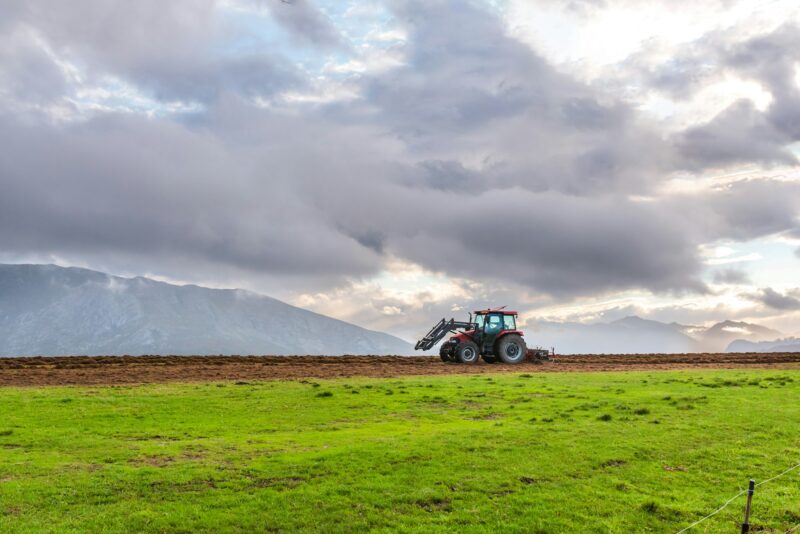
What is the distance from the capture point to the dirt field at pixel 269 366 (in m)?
42.5

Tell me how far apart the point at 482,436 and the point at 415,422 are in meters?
4.69

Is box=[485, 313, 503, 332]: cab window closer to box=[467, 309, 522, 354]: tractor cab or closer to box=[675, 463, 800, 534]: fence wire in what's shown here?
box=[467, 309, 522, 354]: tractor cab

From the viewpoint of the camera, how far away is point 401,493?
1736cm

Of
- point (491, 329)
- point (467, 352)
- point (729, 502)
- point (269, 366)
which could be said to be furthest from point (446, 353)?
point (729, 502)

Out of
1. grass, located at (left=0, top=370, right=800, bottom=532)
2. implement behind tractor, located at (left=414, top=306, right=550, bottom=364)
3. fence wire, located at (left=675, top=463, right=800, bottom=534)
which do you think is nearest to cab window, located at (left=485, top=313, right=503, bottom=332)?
implement behind tractor, located at (left=414, top=306, right=550, bottom=364)

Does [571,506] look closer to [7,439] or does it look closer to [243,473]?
[243,473]

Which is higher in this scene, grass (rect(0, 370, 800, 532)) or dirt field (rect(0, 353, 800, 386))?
dirt field (rect(0, 353, 800, 386))

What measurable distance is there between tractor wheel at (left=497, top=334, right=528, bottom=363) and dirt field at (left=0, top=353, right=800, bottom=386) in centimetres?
156

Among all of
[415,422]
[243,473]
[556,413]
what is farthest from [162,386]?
[556,413]

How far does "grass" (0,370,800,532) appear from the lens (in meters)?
15.8

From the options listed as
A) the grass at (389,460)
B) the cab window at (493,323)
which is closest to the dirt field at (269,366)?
the cab window at (493,323)

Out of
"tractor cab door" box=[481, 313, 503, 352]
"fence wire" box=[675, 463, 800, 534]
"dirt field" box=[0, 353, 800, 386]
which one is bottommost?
"fence wire" box=[675, 463, 800, 534]

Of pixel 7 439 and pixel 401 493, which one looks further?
pixel 7 439

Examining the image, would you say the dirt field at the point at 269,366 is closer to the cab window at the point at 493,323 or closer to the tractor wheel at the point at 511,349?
the tractor wheel at the point at 511,349
